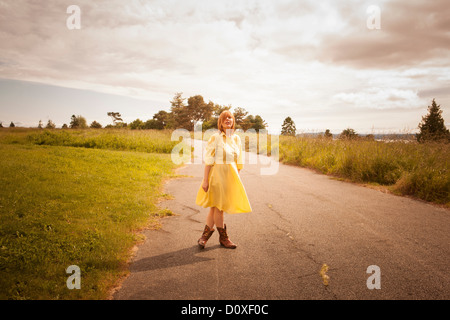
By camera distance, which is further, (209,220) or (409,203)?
(409,203)

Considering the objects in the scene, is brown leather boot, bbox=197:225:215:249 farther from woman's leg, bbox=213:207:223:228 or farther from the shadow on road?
woman's leg, bbox=213:207:223:228

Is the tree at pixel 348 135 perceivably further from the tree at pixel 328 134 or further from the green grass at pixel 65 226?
the green grass at pixel 65 226

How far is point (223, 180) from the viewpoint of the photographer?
3867 millimetres

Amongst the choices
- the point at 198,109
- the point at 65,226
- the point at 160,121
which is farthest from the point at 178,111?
the point at 65,226

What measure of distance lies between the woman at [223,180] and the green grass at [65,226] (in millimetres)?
1515

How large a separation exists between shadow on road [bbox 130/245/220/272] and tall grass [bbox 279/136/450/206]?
6.53 m

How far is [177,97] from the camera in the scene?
72.8 metres

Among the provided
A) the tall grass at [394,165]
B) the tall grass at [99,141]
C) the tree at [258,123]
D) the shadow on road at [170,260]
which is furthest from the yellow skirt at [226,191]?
the tree at [258,123]

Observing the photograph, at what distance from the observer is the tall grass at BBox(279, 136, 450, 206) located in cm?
660

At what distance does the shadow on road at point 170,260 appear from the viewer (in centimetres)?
327

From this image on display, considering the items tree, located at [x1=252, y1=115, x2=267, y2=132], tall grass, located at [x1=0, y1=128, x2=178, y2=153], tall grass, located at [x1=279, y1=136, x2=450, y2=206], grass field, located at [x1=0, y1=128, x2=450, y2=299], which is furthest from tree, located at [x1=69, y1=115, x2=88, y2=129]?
tree, located at [x1=252, y1=115, x2=267, y2=132]

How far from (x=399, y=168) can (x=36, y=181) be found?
11527mm
